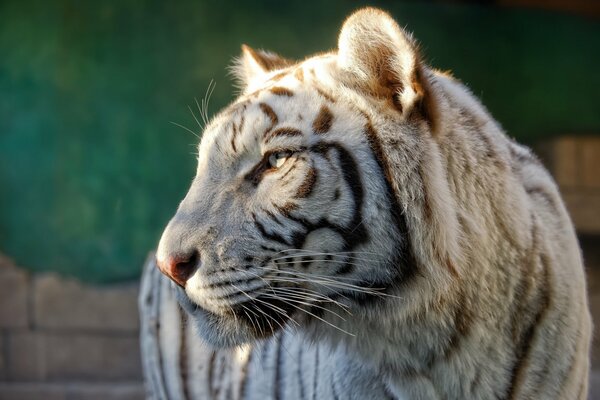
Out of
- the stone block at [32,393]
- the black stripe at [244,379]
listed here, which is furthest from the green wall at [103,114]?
Result: the black stripe at [244,379]

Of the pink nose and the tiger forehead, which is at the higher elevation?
the tiger forehead

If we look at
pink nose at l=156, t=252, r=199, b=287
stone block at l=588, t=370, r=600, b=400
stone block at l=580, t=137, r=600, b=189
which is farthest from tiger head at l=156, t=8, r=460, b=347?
stone block at l=580, t=137, r=600, b=189

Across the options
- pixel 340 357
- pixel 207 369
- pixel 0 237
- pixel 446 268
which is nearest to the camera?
pixel 446 268

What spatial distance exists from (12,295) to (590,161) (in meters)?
2.99

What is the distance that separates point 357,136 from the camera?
1.54 meters

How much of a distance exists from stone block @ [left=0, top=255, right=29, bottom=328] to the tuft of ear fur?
10.3 ft

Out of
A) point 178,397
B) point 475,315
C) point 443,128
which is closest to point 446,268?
point 475,315

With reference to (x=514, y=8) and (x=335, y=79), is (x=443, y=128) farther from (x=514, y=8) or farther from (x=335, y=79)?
(x=514, y=8)

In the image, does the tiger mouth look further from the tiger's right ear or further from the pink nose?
the tiger's right ear

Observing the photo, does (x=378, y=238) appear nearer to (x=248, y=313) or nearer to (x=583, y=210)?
(x=248, y=313)

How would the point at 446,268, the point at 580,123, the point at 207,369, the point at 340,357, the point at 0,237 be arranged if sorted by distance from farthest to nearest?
the point at 580,123 → the point at 0,237 → the point at 207,369 → the point at 340,357 → the point at 446,268

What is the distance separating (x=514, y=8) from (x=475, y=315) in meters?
3.50

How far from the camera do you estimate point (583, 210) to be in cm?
455

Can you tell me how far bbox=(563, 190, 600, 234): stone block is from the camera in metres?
4.52
